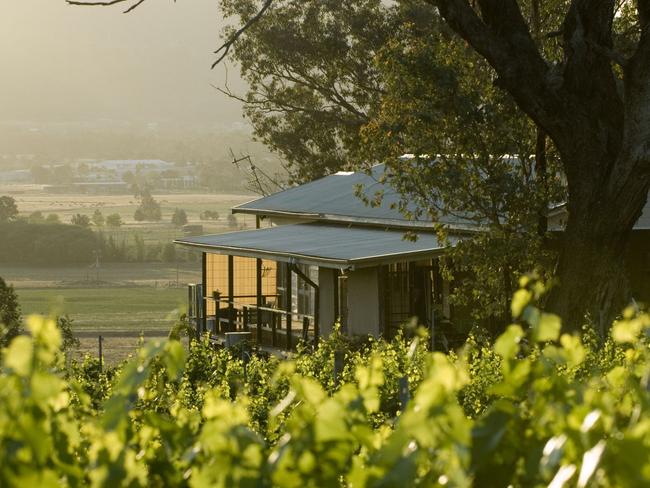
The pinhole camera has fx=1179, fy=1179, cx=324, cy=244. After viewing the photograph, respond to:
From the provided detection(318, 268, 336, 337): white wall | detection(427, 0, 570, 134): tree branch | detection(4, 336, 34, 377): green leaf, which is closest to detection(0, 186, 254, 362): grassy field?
detection(318, 268, 336, 337): white wall

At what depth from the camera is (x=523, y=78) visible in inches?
465

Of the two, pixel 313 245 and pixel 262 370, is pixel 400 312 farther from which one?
pixel 262 370

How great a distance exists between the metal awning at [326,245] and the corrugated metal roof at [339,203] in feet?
0.88

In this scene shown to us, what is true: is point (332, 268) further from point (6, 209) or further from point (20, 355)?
point (6, 209)

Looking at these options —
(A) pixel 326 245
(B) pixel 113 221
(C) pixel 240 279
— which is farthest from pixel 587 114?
(B) pixel 113 221

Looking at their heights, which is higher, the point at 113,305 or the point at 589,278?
the point at 589,278

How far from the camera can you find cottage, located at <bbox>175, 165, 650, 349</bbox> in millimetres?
21266

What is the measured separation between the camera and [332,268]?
22.5 m

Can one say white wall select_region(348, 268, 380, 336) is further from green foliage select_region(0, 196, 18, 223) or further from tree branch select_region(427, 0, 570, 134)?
green foliage select_region(0, 196, 18, 223)

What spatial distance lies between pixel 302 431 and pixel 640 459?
0.64 meters

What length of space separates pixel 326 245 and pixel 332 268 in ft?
2.53

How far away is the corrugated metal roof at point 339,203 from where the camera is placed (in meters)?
25.5

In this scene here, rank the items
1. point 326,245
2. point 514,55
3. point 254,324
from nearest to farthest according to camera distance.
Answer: point 514,55
point 326,245
point 254,324

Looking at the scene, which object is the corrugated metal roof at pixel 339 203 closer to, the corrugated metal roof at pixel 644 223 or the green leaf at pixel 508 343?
the corrugated metal roof at pixel 644 223
